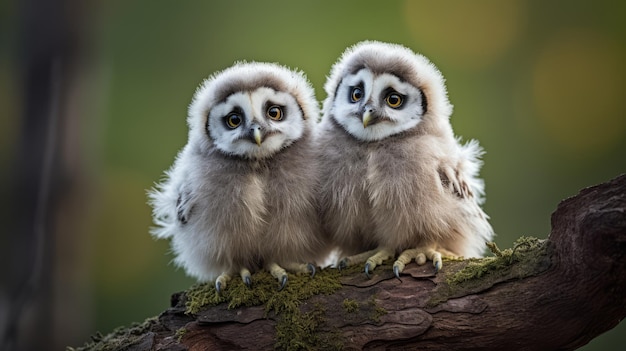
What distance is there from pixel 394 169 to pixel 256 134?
0.65 meters

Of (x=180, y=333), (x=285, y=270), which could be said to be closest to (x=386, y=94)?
(x=285, y=270)

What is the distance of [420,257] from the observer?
293cm

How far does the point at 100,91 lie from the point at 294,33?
1905 millimetres

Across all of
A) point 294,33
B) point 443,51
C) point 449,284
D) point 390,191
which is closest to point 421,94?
point 390,191

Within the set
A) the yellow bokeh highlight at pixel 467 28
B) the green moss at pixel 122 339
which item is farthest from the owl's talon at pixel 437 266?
the yellow bokeh highlight at pixel 467 28

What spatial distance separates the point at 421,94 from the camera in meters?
3.27

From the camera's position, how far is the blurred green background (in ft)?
15.9

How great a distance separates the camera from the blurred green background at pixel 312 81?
15.9ft

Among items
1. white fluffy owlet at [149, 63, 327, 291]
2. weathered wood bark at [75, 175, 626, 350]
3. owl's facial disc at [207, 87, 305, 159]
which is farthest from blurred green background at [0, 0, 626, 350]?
weathered wood bark at [75, 175, 626, 350]

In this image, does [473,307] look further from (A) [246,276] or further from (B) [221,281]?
(B) [221,281]

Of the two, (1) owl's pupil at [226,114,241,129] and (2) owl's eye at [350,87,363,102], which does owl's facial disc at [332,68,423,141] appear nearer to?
(2) owl's eye at [350,87,363,102]

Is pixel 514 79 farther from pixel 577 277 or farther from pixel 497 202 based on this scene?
pixel 577 277

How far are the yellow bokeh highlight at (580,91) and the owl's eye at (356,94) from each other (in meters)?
2.79

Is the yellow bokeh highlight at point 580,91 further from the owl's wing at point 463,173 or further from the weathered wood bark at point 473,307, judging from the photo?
the weathered wood bark at point 473,307
